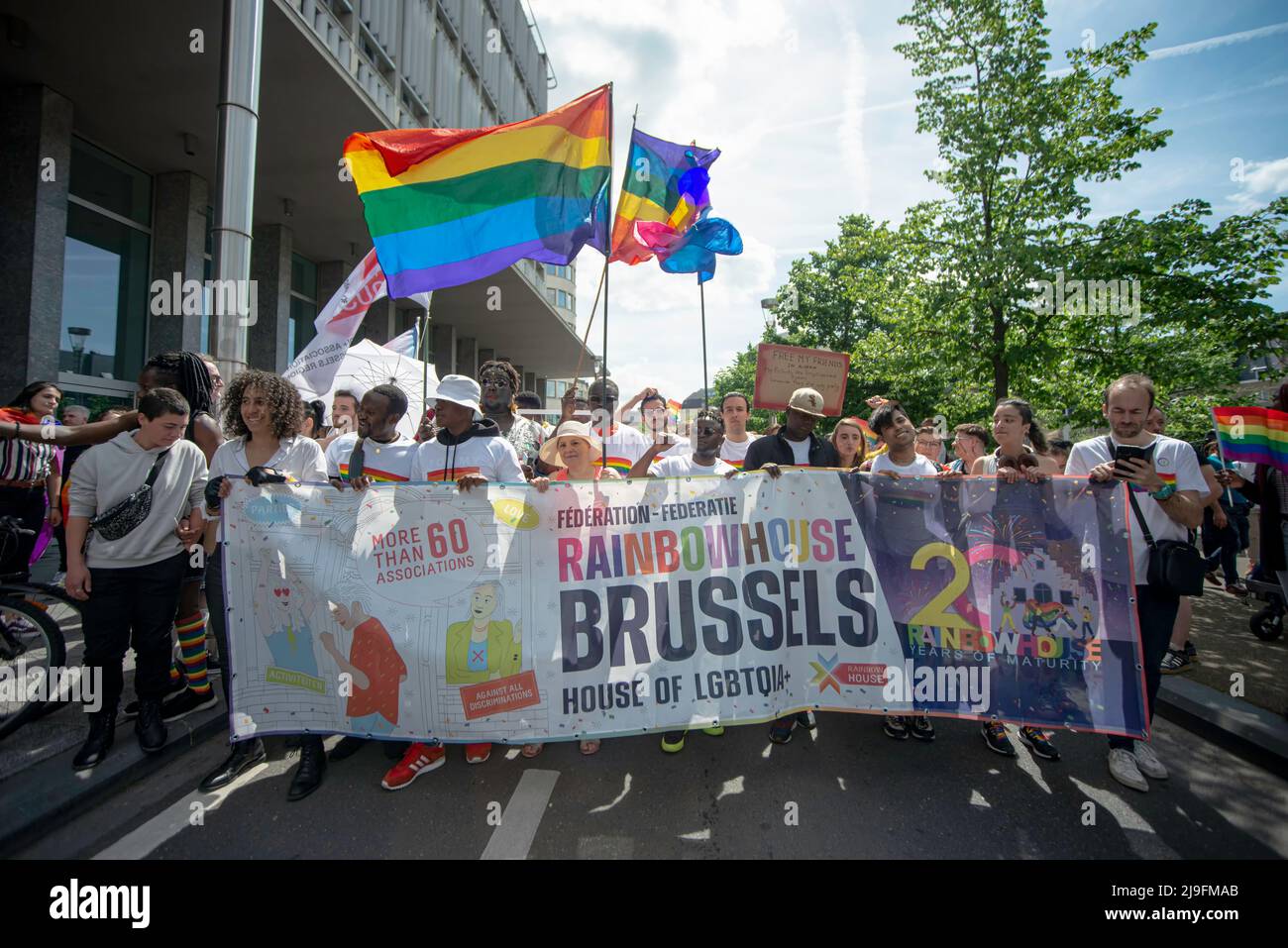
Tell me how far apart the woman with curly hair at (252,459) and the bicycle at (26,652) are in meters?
0.81

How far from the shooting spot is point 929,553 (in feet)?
11.4

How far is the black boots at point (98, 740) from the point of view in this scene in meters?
3.08

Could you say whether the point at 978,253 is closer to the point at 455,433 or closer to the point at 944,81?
the point at 944,81

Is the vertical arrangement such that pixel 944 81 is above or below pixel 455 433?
above

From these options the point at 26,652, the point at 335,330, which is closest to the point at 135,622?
the point at 26,652

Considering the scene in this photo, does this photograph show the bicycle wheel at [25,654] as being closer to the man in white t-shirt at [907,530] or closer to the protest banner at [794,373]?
the man in white t-shirt at [907,530]

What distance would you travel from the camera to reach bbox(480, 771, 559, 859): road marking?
258cm

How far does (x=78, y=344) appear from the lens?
30.9 ft

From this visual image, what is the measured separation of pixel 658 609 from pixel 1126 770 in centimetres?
276

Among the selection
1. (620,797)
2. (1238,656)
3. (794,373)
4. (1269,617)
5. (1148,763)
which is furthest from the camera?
(794,373)

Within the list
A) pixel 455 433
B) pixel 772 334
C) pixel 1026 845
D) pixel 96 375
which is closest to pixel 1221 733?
pixel 1026 845

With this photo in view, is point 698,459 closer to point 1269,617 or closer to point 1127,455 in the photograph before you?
point 1127,455

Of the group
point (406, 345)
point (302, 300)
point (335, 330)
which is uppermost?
point (302, 300)
